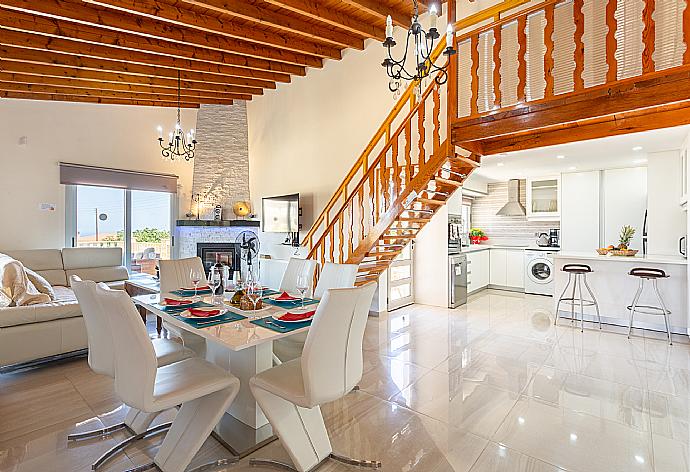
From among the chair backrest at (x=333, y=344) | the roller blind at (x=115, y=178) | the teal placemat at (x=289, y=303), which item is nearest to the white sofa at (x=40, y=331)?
the teal placemat at (x=289, y=303)

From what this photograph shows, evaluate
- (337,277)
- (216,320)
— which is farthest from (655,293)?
(216,320)

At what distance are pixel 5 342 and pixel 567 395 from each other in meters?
4.59

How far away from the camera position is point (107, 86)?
19.7 ft

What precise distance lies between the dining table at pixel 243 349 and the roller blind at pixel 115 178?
4.71 meters

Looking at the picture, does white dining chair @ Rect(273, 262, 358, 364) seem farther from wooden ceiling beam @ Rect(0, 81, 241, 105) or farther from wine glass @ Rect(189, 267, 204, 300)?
wooden ceiling beam @ Rect(0, 81, 241, 105)

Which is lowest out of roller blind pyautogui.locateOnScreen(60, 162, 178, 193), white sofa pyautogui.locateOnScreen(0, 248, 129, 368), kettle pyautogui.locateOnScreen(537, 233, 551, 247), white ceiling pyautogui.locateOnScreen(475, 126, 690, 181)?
white sofa pyautogui.locateOnScreen(0, 248, 129, 368)

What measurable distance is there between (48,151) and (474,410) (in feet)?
23.1

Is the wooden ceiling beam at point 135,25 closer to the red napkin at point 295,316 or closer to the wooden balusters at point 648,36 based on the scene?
the red napkin at point 295,316

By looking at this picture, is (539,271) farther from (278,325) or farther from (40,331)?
(40,331)

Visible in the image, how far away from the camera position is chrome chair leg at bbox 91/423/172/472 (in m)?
2.04

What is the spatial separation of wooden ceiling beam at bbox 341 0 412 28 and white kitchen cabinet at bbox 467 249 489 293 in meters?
3.94

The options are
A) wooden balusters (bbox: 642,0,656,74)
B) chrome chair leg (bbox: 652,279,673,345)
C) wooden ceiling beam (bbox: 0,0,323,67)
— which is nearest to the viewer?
wooden balusters (bbox: 642,0,656,74)

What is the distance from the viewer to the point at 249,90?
293 inches

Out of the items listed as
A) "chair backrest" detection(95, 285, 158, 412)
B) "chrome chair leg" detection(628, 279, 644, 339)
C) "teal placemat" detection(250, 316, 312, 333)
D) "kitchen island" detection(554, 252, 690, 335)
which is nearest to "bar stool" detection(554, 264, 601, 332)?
"kitchen island" detection(554, 252, 690, 335)
